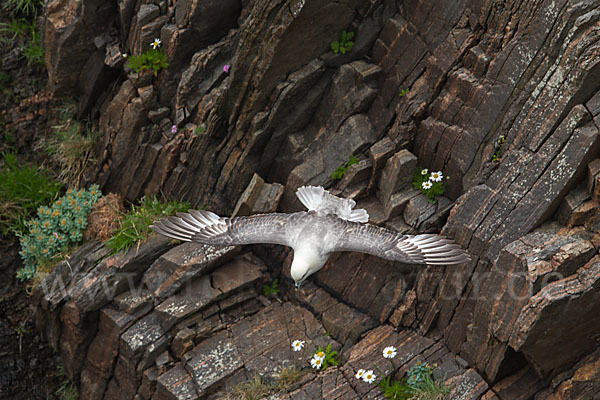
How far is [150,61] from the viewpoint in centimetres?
1088

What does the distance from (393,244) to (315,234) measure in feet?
3.49

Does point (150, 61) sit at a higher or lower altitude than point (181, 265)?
higher

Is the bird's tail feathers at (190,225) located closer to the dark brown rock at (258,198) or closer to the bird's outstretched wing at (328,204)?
the dark brown rock at (258,198)

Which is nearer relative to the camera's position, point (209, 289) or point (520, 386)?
point (520, 386)

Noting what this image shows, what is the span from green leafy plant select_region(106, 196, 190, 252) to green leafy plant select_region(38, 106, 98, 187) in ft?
4.75

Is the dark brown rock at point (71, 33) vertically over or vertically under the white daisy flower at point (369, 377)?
over

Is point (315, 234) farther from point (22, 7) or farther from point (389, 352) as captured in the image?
point (22, 7)

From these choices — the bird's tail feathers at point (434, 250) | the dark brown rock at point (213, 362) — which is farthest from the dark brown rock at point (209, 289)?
the bird's tail feathers at point (434, 250)

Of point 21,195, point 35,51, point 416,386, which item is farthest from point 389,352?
point 35,51

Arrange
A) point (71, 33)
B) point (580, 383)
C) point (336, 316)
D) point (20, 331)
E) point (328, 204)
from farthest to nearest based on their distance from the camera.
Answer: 1. point (20, 331)
2. point (71, 33)
3. point (336, 316)
4. point (328, 204)
5. point (580, 383)

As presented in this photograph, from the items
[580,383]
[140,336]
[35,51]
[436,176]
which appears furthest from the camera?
[35,51]

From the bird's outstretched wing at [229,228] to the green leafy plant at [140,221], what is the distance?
2.95 ft

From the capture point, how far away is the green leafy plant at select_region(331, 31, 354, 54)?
999 cm

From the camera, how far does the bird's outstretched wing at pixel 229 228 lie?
9359mm
